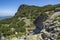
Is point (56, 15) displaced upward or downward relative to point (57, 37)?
upward

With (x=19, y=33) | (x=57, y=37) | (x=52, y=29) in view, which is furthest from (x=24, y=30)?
(x=57, y=37)

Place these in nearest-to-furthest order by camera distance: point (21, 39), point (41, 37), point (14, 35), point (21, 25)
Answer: point (41, 37)
point (21, 39)
point (14, 35)
point (21, 25)

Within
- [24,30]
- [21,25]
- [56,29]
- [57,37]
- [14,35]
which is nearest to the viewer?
[57,37]

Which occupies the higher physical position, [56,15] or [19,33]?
[56,15]

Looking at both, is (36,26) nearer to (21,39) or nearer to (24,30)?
(24,30)

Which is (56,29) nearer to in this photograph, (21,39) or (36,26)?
(21,39)

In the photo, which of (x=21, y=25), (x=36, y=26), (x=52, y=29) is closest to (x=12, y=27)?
(x=21, y=25)

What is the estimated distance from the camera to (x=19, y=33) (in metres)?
106

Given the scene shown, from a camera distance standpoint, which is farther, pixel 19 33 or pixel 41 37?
pixel 19 33

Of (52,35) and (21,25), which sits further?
(21,25)

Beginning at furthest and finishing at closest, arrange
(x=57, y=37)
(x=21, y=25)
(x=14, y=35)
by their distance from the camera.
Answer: (x=21, y=25) → (x=14, y=35) → (x=57, y=37)

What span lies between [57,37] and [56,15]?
81.7 ft

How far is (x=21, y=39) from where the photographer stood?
9381cm

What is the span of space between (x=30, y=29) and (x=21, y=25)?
7857mm
